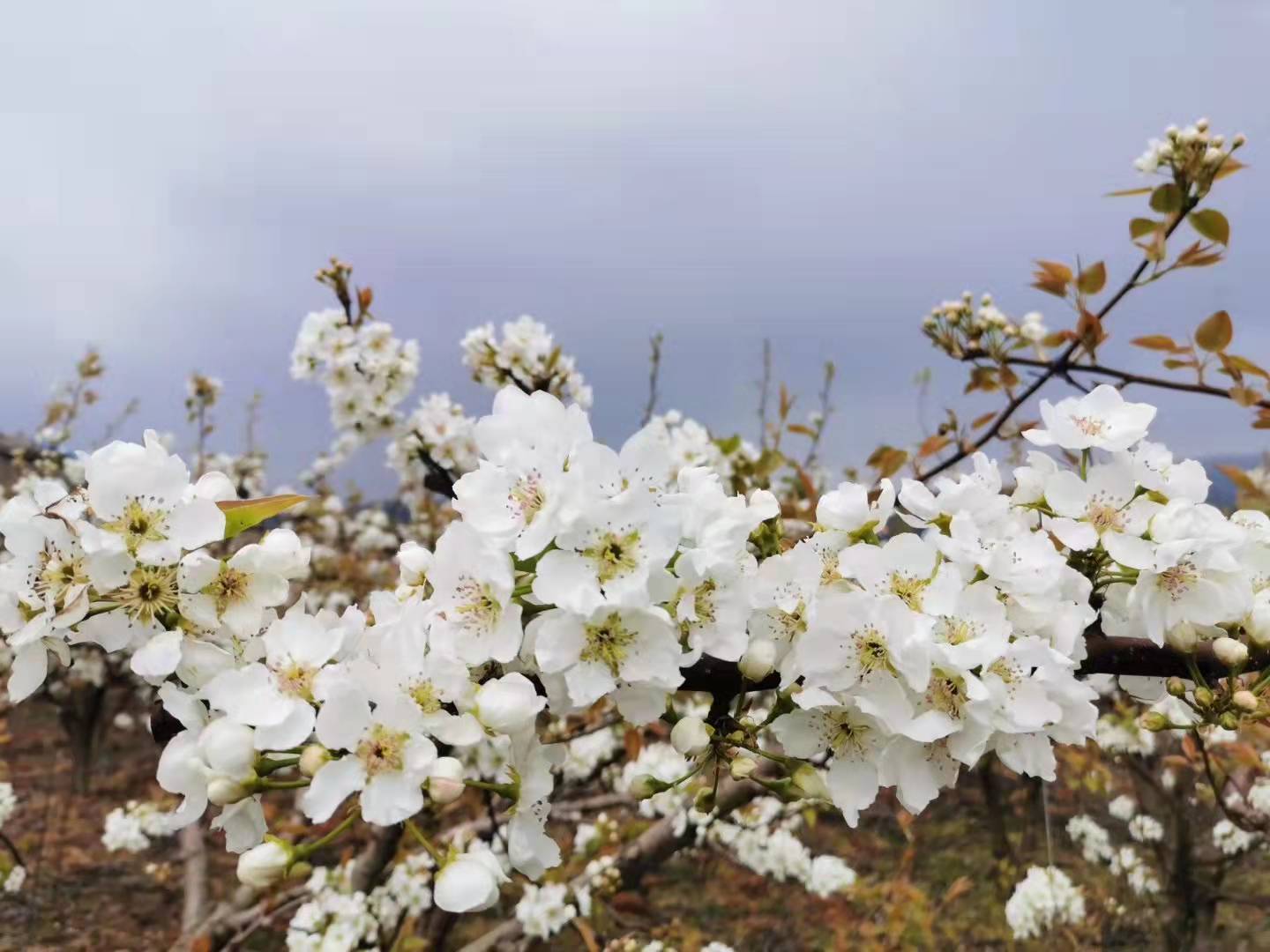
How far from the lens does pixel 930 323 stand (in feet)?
8.61

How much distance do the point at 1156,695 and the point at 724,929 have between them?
420 centimetres

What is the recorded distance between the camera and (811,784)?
3.12 ft

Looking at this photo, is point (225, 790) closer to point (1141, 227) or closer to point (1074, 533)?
point (1074, 533)

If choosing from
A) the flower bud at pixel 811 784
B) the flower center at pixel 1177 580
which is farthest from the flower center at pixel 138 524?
the flower center at pixel 1177 580

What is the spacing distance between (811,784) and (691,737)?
0.15m

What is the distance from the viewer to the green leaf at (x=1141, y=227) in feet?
6.42

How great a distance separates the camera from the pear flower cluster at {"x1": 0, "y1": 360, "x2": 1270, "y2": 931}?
0.85 m

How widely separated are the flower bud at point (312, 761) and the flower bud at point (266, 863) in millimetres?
125

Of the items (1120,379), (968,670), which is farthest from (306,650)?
(1120,379)

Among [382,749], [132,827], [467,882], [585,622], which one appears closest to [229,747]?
[382,749]

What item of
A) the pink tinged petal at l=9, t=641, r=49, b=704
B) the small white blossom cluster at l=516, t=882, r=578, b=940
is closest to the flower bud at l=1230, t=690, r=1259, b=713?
the pink tinged petal at l=9, t=641, r=49, b=704

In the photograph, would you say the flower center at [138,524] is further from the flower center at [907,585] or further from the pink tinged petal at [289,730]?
the flower center at [907,585]

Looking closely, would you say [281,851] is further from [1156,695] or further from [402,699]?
[1156,695]

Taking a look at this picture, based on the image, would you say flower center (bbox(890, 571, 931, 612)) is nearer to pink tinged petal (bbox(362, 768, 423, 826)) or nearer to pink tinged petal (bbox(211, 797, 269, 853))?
pink tinged petal (bbox(362, 768, 423, 826))
